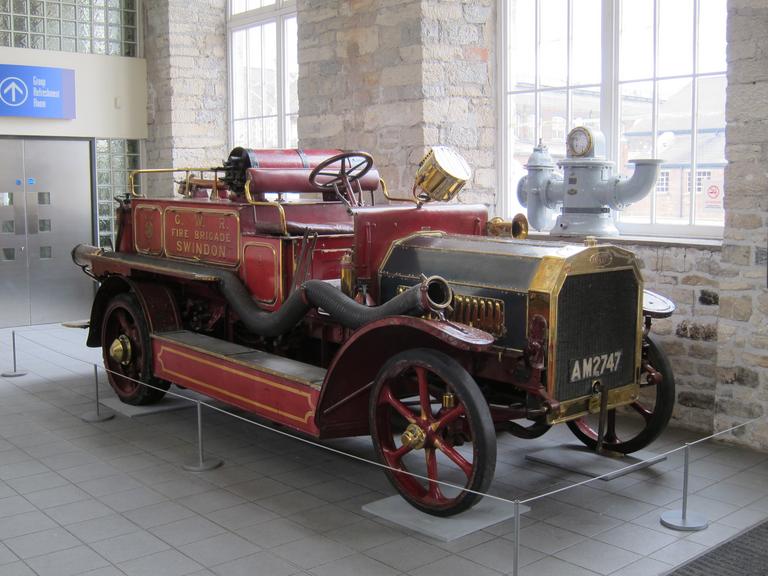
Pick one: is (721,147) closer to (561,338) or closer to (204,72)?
(561,338)

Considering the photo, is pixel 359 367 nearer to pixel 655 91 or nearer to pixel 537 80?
pixel 655 91

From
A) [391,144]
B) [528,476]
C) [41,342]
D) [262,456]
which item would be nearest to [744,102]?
[528,476]

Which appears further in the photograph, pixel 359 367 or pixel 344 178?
pixel 344 178

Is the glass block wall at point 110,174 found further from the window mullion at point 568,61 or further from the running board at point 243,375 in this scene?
the window mullion at point 568,61

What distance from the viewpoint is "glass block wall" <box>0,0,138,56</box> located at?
968cm

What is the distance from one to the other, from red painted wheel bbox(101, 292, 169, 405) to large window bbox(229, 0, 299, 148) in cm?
364

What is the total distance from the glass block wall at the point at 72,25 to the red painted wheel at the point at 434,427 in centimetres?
735

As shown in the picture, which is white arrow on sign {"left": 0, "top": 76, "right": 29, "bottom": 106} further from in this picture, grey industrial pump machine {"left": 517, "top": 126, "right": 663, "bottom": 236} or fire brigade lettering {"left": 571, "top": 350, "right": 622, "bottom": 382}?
fire brigade lettering {"left": 571, "top": 350, "right": 622, "bottom": 382}

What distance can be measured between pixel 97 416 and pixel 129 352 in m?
0.49

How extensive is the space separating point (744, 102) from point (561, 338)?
6.83 ft

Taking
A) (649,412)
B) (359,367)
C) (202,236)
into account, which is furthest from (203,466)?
(649,412)

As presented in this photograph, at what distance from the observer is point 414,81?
22.9 feet

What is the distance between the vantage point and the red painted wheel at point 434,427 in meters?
3.80

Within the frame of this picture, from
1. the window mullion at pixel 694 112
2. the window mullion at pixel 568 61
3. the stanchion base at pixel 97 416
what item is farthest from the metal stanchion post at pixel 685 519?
the stanchion base at pixel 97 416
